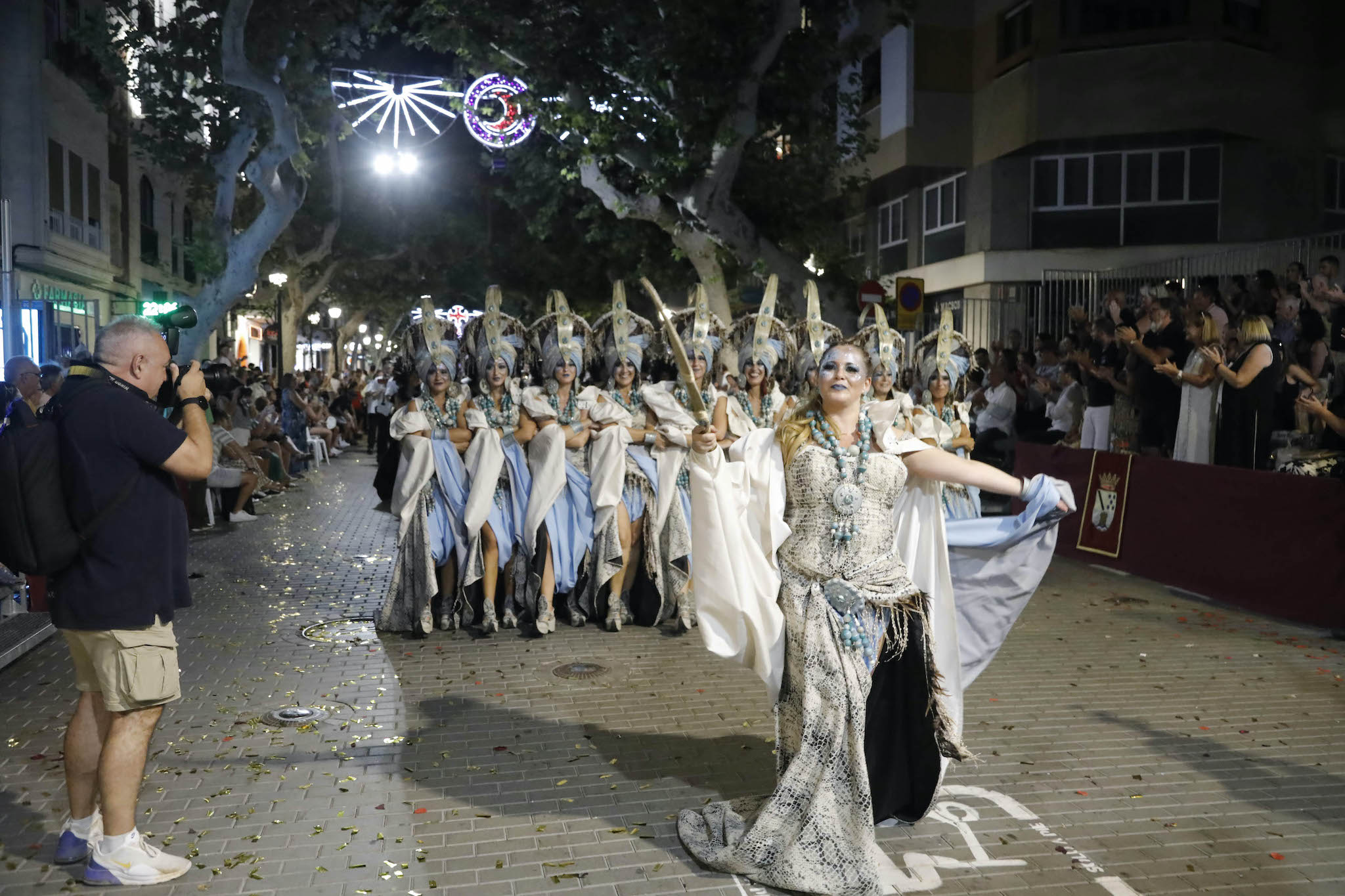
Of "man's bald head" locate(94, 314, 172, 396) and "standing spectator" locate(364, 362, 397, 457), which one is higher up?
"man's bald head" locate(94, 314, 172, 396)

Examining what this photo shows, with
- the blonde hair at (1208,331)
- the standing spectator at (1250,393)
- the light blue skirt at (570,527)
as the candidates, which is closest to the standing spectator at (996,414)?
the blonde hair at (1208,331)

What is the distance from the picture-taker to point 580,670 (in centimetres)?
734

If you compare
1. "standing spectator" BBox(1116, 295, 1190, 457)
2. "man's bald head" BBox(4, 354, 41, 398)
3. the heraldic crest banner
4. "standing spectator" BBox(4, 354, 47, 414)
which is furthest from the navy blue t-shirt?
"standing spectator" BBox(1116, 295, 1190, 457)

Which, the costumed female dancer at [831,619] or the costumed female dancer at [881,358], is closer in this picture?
the costumed female dancer at [831,619]

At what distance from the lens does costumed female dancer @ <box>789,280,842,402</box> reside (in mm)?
9125

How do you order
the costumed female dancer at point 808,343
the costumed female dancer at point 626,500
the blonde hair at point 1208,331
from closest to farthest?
the costumed female dancer at point 626,500
the costumed female dancer at point 808,343
the blonde hair at point 1208,331

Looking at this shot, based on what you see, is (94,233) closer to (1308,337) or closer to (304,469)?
(304,469)

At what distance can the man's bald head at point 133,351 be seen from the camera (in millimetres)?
4344

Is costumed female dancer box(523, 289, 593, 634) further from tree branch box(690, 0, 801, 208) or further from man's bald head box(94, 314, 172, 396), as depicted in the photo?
tree branch box(690, 0, 801, 208)

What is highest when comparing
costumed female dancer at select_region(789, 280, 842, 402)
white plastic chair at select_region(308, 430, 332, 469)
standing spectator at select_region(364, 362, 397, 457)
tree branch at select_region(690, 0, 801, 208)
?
tree branch at select_region(690, 0, 801, 208)

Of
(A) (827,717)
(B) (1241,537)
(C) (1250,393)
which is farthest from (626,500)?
(C) (1250,393)

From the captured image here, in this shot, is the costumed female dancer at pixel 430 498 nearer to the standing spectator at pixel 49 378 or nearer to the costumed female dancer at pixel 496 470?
the costumed female dancer at pixel 496 470

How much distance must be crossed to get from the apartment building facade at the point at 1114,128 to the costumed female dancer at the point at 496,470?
45.2 feet

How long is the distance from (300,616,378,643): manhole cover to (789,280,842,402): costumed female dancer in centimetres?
377
